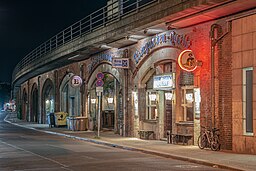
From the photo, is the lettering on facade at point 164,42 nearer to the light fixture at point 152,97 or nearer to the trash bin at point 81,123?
the light fixture at point 152,97

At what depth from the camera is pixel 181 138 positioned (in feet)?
65.1

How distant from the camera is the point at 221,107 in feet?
57.2

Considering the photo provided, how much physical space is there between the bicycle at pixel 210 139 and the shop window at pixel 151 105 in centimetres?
548

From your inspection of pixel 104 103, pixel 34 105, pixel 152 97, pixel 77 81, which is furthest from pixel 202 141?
pixel 34 105

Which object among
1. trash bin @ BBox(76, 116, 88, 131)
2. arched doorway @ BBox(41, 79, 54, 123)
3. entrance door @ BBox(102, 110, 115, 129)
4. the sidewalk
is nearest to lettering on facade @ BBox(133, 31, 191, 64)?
the sidewalk

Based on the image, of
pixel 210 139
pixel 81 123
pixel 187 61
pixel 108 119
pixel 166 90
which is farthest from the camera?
pixel 108 119

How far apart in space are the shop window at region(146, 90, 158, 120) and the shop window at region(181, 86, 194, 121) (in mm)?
2784

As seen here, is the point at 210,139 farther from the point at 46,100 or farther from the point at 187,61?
the point at 46,100

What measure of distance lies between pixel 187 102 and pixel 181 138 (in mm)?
1643

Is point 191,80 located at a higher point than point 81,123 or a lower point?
higher

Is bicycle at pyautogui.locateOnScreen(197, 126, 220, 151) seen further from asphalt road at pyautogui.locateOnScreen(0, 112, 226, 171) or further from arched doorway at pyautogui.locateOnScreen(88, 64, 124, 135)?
arched doorway at pyautogui.locateOnScreen(88, 64, 124, 135)

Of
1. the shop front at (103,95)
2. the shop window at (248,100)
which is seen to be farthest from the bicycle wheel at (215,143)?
the shop front at (103,95)

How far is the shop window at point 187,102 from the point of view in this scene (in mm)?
19859

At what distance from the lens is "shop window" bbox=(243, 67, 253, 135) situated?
16.0 meters
